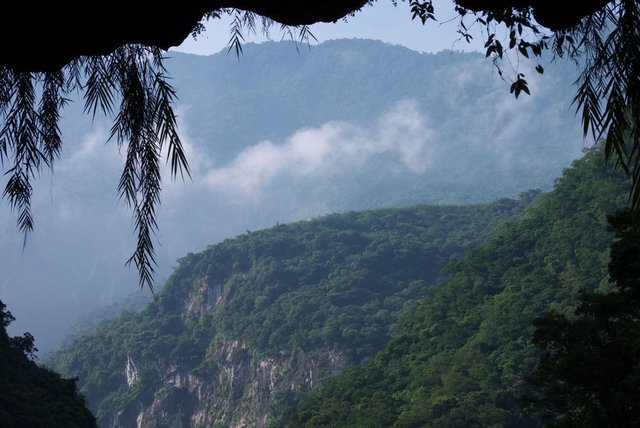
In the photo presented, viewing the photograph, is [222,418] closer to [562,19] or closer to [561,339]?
[561,339]

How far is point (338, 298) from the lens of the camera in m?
69.4

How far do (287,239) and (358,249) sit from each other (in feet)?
31.8

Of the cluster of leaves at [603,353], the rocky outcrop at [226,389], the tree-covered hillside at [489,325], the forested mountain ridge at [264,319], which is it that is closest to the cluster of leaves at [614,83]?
the cluster of leaves at [603,353]

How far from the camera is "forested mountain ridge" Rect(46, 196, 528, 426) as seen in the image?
6369 cm

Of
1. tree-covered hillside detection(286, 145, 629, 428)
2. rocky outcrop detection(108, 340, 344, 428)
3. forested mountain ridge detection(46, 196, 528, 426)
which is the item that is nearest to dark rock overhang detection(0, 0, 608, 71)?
tree-covered hillside detection(286, 145, 629, 428)

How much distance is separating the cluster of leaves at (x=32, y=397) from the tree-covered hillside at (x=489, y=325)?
1257cm

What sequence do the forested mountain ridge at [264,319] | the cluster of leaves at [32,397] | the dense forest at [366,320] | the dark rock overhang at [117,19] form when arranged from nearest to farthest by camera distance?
the dark rock overhang at [117,19]
the cluster of leaves at [32,397]
the dense forest at [366,320]
the forested mountain ridge at [264,319]

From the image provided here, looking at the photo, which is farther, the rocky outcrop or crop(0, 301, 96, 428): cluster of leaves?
the rocky outcrop

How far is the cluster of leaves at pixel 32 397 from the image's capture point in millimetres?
19359

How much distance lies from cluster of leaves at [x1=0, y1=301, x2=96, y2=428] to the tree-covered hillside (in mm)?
12570

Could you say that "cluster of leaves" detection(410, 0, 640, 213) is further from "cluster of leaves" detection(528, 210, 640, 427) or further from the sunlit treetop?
"cluster of leaves" detection(528, 210, 640, 427)

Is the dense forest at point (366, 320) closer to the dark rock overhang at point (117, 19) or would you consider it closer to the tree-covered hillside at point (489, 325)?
the tree-covered hillside at point (489, 325)

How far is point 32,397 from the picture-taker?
21.0 meters

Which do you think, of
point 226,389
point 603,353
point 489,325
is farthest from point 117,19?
point 226,389
